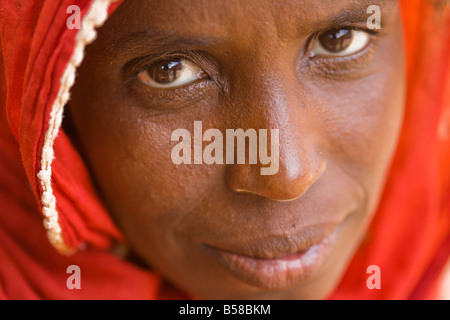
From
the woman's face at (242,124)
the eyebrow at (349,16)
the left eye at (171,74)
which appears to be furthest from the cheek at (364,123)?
the left eye at (171,74)

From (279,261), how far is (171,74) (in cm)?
42

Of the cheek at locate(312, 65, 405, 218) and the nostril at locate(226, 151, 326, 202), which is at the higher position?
the cheek at locate(312, 65, 405, 218)

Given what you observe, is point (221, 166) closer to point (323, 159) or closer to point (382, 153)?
point (323, 159)

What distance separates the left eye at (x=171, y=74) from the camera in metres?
0.88

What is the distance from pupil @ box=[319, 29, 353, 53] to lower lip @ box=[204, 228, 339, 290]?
372mm

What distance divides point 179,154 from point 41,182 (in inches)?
9.3

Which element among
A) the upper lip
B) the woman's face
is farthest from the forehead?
the upper lip

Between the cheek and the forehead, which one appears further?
the cheek

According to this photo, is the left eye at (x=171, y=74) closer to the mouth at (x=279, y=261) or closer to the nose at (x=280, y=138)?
the nose at (x=280, y=138)

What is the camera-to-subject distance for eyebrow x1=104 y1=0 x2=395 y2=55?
802mm

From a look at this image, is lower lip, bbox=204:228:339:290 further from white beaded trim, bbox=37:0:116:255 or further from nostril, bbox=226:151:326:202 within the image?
white beaded trim, bbox=37:0:116:255

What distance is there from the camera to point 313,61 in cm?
92
